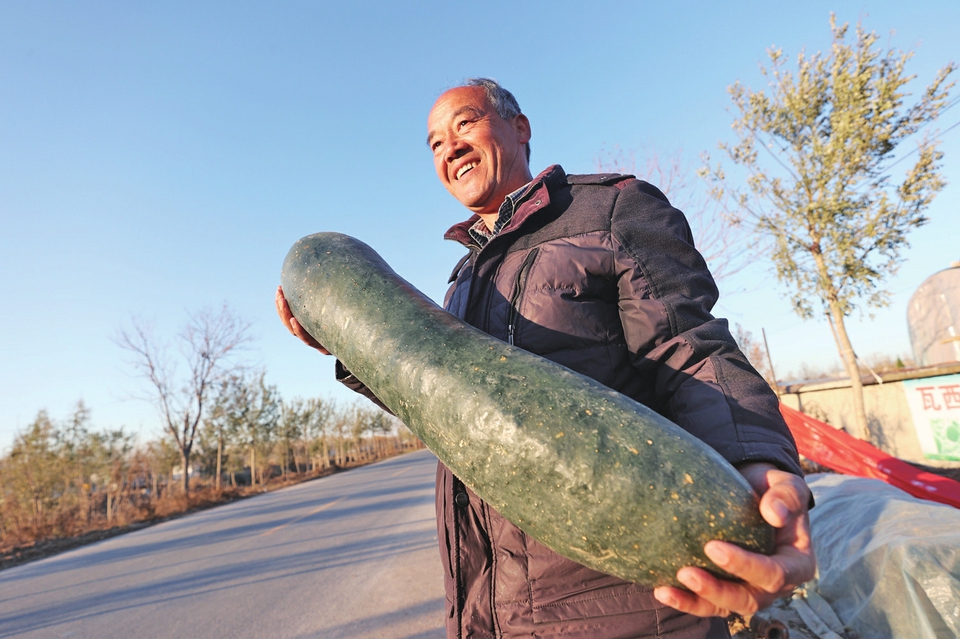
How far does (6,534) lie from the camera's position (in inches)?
569

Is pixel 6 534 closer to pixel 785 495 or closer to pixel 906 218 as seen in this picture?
pixel 785 495

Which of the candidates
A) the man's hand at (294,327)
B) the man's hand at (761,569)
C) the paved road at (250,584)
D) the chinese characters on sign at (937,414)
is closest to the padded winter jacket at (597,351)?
the man's hand at (761,569)

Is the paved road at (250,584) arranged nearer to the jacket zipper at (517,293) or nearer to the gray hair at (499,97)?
the jacket zipper at (517,293)

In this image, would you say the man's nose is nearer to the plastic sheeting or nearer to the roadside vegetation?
the plastic sheeting

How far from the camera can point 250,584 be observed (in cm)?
574

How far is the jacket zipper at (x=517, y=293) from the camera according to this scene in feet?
5.08

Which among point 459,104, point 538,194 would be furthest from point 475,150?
point 538,194

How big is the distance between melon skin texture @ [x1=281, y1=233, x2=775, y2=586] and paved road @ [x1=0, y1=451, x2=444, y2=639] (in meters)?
3.40

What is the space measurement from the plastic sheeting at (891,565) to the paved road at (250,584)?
2.89m

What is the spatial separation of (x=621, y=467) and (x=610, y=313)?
1.70 feet

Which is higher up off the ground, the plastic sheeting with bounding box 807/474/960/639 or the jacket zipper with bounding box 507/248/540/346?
the jacket zipper with bounding box 507/248/540/346

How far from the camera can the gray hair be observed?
207cm

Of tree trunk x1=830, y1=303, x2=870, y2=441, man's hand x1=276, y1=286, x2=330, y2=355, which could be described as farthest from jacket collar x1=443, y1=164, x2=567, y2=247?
tree trunk x1=830, y1=303, x2=870, y2=441

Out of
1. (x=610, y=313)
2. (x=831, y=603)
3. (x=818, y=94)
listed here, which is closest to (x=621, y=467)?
(x=610, y=313)
